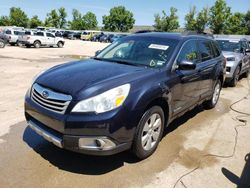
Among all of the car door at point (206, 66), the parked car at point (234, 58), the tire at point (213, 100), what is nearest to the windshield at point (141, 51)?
the car door at point (206, 66)

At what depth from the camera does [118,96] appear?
11.2 feet

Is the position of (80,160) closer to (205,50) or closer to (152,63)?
(152,63)

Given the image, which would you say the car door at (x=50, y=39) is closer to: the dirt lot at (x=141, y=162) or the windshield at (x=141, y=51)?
the dirt lot at (x=141, y=162)

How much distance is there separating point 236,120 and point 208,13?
57.7m

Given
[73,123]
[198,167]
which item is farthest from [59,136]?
[198,167]

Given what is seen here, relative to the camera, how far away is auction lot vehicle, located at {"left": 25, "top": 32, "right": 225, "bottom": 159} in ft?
10.8

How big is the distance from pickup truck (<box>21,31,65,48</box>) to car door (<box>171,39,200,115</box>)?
77.5 ft

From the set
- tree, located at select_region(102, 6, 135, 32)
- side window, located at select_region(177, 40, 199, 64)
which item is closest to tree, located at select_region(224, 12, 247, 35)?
tree, located at select_region(102, 6, 135, 32)

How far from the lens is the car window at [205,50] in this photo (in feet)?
18.6

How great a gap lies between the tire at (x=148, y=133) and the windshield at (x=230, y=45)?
806cm

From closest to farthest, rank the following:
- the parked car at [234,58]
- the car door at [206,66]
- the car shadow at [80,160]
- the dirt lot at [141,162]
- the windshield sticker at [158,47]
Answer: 1. the dirt lot at [141,162]
2. the car shadow at [80,160]
3. the windshield sticker at [158,47]
4. the car door at [206,66]
5. the parked car at [234,58]

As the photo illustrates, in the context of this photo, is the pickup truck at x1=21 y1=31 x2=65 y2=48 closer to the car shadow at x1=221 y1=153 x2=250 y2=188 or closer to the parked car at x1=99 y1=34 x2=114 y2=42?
the parked car at x1=99 y1=34 x2=114 y2=42

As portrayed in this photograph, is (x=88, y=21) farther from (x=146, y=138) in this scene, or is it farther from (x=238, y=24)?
(x=146, y=138)

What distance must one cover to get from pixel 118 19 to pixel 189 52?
3253 inches
